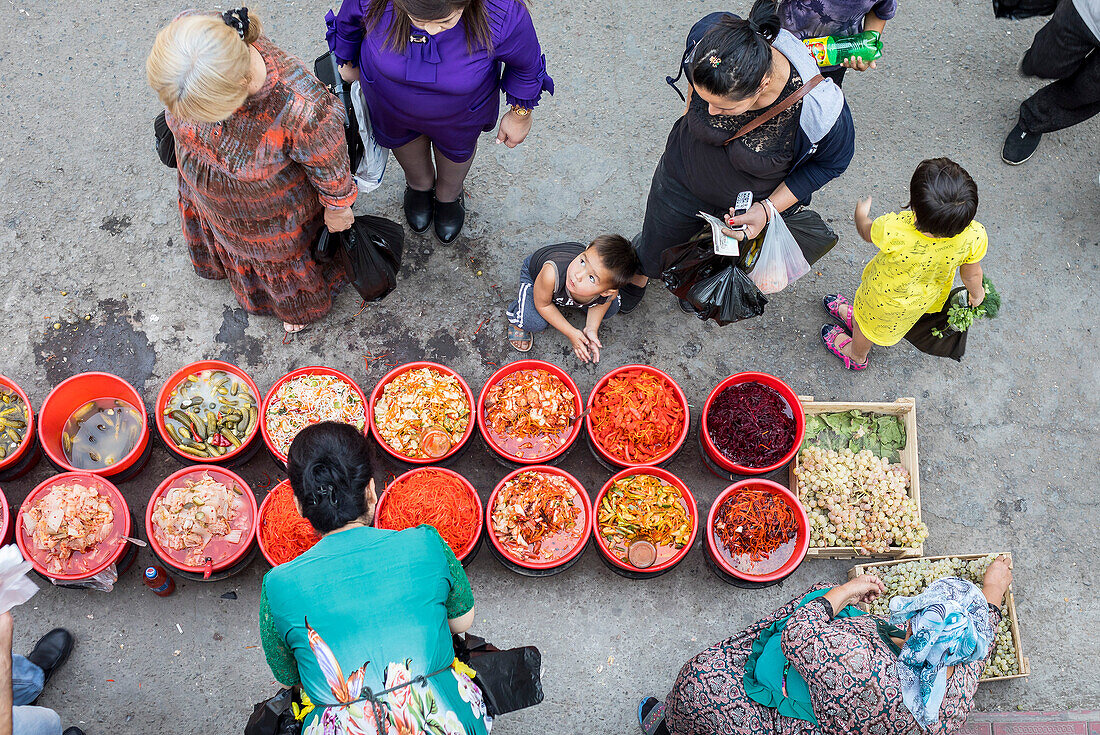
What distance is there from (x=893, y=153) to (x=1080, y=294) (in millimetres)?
1181

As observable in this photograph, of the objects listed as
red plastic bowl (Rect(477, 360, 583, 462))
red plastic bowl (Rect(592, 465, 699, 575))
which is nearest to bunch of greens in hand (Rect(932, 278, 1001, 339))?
red plastic bowl (Rect(592, 465, 699, 575))

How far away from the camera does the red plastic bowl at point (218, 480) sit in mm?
2791

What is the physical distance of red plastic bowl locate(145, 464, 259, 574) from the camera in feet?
9.16

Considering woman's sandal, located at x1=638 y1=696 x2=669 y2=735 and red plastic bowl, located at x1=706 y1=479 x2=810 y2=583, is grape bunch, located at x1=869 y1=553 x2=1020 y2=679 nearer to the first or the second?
red plastic bowl, located at x1=706 y1=479 x2=810 y2=583

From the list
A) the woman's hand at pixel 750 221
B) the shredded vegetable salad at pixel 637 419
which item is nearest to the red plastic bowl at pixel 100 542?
the shredded vegetable salad at pixel 637 419

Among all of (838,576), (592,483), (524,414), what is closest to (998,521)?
(838,576)

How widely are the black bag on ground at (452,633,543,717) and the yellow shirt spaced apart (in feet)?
6.55

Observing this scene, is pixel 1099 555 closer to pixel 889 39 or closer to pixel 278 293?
pixel 889 39

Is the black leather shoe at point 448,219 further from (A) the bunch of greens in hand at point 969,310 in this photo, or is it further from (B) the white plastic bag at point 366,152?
(A) the bunch of greens in hand at point 969,310

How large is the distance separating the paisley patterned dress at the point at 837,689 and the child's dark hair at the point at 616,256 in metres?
1.37

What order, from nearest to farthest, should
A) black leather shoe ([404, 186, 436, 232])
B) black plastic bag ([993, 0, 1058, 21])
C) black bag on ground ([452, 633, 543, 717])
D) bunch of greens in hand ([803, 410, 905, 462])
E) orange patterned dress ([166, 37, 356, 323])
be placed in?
black bag on ground ([452, 633, 543, 717]) → orange patterned dress ([166, 37, 356, 323]) → bunch of greens in hand ([803, 410, 905, 462]) → black plastic bag ([993, 0, 1058, 21]) → black leather shoe ([404, 186, 436, 232])

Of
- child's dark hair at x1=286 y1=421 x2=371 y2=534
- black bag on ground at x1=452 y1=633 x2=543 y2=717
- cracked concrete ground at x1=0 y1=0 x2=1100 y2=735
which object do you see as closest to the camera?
child's dark hair at x1=286 y1=421 x2=371 y2=534

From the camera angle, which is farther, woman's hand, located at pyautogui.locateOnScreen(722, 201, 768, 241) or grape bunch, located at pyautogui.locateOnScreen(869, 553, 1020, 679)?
grape bunch, located at pyautogui.locateOnScreen(869, 553, 1020, 679)

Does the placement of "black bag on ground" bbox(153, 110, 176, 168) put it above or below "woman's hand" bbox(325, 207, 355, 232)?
above
